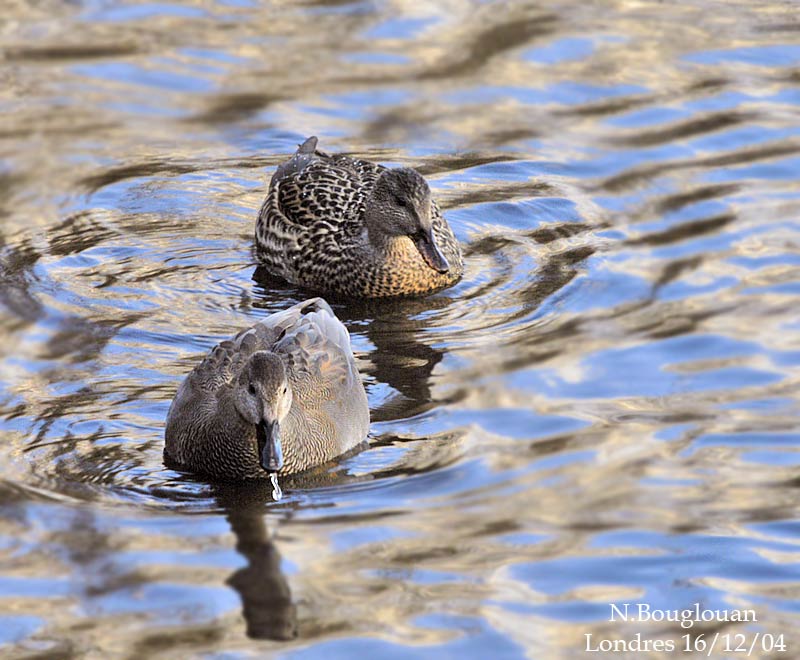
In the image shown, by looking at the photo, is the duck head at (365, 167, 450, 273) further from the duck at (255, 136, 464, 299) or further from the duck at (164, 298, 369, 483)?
the duck at (164, 298, 369, 483)

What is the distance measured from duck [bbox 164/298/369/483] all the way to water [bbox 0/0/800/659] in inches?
6.4

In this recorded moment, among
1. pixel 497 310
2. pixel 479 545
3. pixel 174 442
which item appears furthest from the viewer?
pixel 497 310

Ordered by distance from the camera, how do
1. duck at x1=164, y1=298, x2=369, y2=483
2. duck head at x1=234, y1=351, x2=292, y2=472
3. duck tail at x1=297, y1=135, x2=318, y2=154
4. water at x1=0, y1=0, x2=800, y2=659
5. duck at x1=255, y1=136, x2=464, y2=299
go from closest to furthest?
water at x1=0, y1=0, x2=800, y2=659, duck head at x1=234, y1=351, x2=292, y2=472, duck at x1=164, y1=298, x2=369, y2=483, duck at x1=255, y1=136, x2=464, y2=299, duck tail at x1=297, y1=135, x2=318, y2=154

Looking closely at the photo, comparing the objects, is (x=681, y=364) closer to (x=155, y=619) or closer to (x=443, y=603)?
(x=443, y=603)

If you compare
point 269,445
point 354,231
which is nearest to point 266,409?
point 269,445

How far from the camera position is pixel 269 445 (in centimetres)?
786

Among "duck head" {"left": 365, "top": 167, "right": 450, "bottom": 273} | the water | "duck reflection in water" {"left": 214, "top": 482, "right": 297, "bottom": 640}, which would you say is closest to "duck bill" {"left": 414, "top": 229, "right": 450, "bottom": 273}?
"duck head" {"left": 365, "top": 167, "right": 450, "bottom": 273}

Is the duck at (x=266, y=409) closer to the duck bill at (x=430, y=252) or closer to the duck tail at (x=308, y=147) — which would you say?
the duck bill at (x=430, y=252)

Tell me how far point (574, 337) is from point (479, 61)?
5729 millimetres

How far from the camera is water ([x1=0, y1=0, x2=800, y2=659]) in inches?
276

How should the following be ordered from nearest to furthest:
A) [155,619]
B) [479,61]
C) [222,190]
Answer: [155,619]
[222,190]
[479,61]

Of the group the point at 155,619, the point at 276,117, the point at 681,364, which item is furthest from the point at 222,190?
the point at 155,619

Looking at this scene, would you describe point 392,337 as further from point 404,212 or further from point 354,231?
point 354,231

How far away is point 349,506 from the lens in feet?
25.5
